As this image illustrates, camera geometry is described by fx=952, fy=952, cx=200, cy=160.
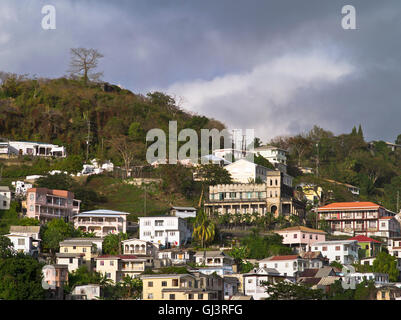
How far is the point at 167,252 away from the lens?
3447 inches

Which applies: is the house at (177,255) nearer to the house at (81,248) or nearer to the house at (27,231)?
the house at (81,248)

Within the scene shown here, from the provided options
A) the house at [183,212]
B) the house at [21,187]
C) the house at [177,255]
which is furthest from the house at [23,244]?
A: the house at [183,212]

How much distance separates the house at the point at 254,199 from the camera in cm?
10225

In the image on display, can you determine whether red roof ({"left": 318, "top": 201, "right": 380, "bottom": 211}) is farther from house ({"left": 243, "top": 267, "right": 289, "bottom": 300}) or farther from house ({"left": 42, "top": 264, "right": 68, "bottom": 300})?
house ({"left": 42, "top": 264, "right": 68, "bottom": 300})

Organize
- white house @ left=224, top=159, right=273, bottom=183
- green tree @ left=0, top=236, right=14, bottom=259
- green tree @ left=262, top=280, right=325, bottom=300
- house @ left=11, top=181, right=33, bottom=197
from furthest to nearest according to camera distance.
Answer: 1. white house @ left=224, top=159, right=273, bottom=183
2. house @ left=11, top=181, right=33, bottom=197
3. green tree @ left=0, top=236, right=14, bottom=259
4. green tree @ left=262, top=280, right=325, bottom=300

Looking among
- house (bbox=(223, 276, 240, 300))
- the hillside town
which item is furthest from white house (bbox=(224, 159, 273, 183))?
house (bbox=(223, 276, 240, 300))

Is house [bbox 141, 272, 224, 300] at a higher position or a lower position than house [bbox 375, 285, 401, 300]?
higher

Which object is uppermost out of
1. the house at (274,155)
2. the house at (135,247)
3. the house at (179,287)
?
the house at (274,155)

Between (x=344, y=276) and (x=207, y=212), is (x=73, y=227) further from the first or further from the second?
(x=344, y=276)

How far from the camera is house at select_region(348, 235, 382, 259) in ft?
305

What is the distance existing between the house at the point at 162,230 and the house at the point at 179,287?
15564mm

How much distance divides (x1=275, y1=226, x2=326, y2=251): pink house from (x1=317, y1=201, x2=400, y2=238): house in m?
9.36

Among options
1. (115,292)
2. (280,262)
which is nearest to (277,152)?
(280,262)
